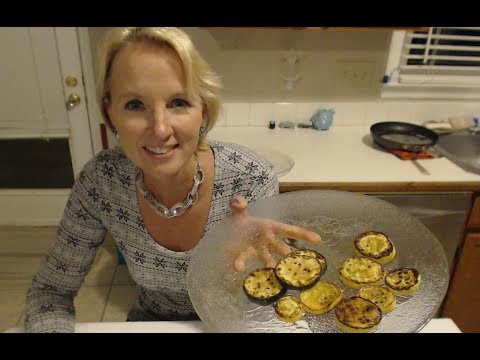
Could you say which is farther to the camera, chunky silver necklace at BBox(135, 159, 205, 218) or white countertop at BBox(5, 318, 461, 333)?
chunky silver necklace at BBox(135, 159, 205, 218)

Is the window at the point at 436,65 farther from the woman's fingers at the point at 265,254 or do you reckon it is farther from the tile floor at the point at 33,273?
the tile floor at the point at 33,273

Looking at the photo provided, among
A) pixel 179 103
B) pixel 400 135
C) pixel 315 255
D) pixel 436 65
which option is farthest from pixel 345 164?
pixel 179 103

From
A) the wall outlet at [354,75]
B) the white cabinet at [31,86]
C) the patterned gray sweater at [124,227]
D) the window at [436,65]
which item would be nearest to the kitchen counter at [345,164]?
the wall outlet at [354,75]

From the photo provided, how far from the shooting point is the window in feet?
7.47

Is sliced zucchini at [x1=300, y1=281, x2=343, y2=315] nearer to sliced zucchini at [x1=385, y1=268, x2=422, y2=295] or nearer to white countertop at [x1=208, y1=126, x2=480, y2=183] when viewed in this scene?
sliced zucchini at [x1=385, y1=268, x2=422, y2=295]

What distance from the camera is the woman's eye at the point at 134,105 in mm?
872

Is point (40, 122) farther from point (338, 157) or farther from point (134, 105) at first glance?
point (134, 105)

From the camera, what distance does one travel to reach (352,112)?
238 cm

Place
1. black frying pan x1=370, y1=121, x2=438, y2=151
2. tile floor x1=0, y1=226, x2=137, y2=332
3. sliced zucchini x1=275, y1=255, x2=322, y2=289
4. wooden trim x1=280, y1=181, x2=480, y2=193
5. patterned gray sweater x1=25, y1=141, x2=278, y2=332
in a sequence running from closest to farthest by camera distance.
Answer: sliced zucchini x1=275, y1=255, x2=322, y2=289, patterned gray sweater x1=25, y1=141, x2=278, y2=332, wooden trim x1=280, y1=181, x2=480, y2=193, black frying pan x1=370, y1=121, x2=438, y2=151, tile floor x1=0, y1=226, x2=137, y2=332

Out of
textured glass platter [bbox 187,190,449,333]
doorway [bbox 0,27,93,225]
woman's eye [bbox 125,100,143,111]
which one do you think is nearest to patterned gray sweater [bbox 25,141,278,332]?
textured glass platter [bbox 187,190,449,333]

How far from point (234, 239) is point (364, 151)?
4.40 feet

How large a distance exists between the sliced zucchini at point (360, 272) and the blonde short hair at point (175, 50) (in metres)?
0.48

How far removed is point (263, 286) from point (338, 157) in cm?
127
